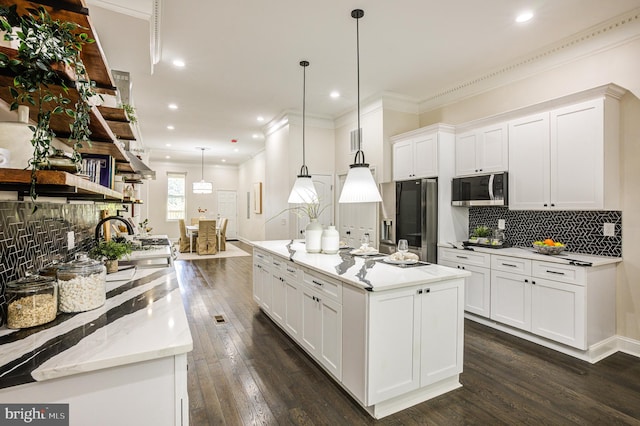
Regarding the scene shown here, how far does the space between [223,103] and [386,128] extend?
9.50 ft

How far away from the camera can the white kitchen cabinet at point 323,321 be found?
92.7 inches

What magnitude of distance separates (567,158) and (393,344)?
8.95ft

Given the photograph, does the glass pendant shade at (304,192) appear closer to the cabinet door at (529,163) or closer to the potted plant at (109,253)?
the potted plant at (109,253)

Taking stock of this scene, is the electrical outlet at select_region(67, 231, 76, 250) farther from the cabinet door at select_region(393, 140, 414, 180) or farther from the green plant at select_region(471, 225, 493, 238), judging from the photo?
the green plant at select_region(471, 225, 493, 238)

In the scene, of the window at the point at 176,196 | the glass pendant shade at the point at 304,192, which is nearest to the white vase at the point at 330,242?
the glass pendant shade at the point at 304,192

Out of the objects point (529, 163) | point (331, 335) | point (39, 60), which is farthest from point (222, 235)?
point (39, 60)

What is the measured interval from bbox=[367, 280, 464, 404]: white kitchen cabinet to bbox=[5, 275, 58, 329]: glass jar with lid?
1.63 metres

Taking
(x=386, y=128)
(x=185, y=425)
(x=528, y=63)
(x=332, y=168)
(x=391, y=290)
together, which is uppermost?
A: (x=528, y=63)

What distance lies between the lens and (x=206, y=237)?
354 inches

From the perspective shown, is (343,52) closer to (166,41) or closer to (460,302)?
(166,41)

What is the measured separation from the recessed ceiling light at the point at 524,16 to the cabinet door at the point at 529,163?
99 centimetres

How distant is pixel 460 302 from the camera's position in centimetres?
243

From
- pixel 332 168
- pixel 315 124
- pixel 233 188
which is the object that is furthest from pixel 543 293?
pixel 233 188

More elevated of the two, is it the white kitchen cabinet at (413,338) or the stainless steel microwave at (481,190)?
the stainless steel microwave at (481,190)
